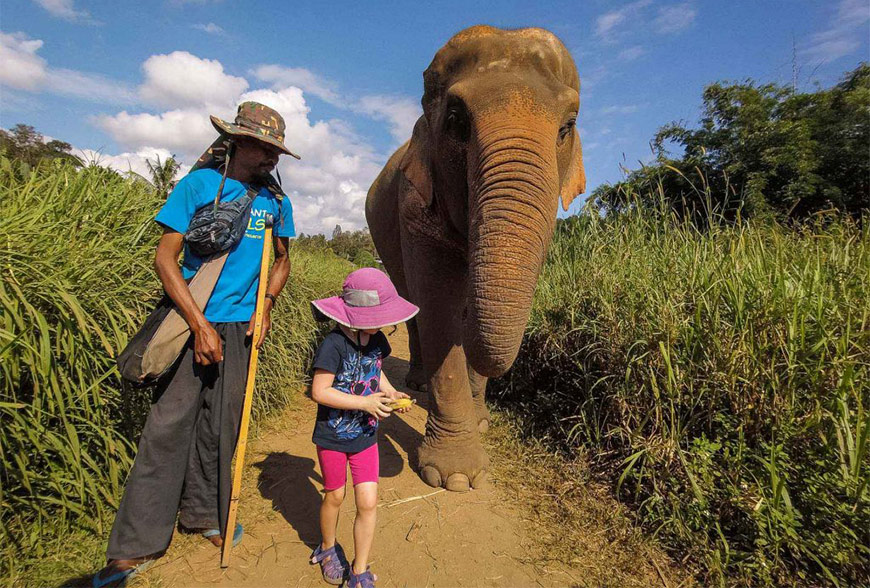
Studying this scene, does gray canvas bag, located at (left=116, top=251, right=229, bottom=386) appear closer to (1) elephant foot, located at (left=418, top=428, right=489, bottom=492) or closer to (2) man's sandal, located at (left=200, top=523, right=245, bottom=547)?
(2) man's sandal, located at (left=200, top=523, right=245, bottom=547)

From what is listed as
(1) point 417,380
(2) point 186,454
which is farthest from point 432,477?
(1) point 417,380

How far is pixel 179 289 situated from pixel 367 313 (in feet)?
2.91

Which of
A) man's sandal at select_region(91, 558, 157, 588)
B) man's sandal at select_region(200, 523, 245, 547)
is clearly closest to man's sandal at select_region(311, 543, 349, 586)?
man's sandal at select_region(200, 523, 245, 547)

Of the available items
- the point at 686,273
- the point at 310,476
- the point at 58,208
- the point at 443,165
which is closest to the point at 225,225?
the point at 443,165

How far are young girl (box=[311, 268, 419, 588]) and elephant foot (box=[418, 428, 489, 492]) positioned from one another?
38.6 inches

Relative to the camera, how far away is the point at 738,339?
8.46 feet

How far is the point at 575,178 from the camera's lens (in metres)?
2.96

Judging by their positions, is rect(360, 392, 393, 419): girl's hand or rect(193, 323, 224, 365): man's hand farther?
rect(193, 323, 224, 365): man's hand

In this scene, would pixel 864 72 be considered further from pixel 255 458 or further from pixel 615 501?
pixel 255 458

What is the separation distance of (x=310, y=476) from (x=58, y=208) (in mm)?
2408

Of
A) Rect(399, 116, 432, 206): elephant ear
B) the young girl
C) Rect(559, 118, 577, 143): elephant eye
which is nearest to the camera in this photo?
the young girl

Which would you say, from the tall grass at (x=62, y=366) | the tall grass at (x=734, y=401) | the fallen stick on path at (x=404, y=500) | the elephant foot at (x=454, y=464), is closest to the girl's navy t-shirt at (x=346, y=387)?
the fallen stick on path at (x=404, y=500)

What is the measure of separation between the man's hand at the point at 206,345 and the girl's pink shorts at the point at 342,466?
0.69 metres

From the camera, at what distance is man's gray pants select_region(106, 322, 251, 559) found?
2.11 m
